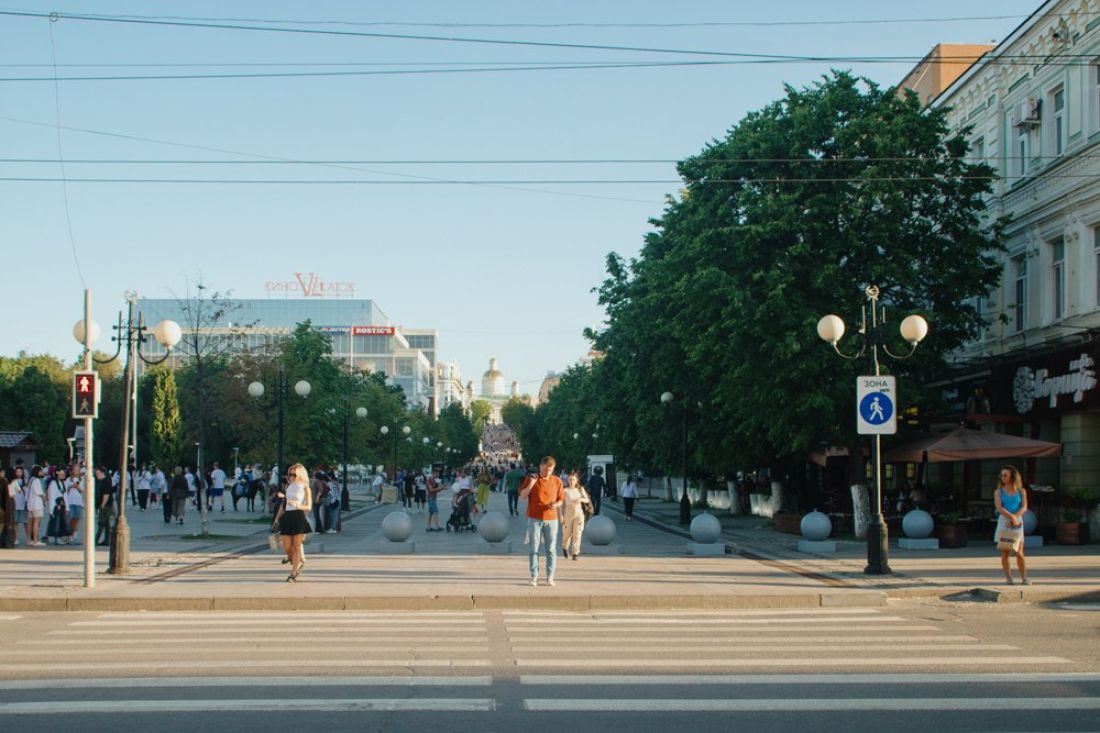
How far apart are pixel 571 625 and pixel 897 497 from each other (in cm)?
2493

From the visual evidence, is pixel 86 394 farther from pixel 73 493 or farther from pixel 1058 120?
pixel 1058 120

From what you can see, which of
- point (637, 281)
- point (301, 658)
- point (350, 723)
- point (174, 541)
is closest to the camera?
point (350, 723)

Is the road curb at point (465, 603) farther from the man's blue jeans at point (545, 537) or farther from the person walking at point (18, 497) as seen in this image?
the person walking at point (18, 497)

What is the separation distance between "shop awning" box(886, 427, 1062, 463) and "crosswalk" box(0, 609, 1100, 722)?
45.5 feet

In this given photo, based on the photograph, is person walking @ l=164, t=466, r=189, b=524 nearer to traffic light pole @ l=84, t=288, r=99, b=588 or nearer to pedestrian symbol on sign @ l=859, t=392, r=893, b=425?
traffic light pole @ l=84, t=288, r=99, b=588

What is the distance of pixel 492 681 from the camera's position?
10172 mm

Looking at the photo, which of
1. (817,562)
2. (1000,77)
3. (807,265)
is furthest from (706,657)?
(1000,77)

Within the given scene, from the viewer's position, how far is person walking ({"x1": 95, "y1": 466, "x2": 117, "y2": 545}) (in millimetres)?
26812

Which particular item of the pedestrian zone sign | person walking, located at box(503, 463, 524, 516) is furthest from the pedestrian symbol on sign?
person walking, located at box(503, 463, 524, 516)

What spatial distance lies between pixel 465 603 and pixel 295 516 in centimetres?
404

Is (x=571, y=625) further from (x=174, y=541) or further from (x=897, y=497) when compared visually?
(x=897, y=497)

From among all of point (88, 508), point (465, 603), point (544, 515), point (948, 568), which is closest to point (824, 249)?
point (948, 568)

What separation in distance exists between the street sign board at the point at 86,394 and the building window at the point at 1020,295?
2349 cm

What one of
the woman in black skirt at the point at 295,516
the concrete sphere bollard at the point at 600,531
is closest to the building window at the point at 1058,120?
the concrete sphere bollard at the point at 600,531
